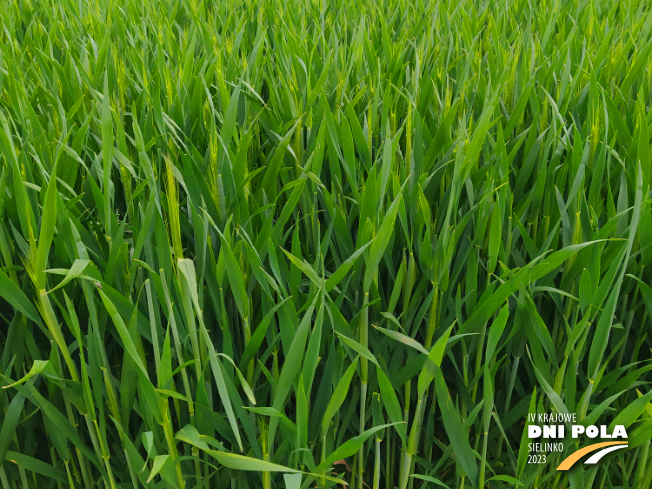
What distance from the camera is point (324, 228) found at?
842 millimetres

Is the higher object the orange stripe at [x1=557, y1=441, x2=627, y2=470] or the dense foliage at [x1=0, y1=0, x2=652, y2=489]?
the dense foliage at [x1=0, y1=0, x2=652, y2=489]

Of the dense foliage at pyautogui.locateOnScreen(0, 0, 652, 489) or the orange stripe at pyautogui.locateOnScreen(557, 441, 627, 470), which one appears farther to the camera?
the orange stripe at pyautogui.locateOnScreen(557, 441, 627, 470)

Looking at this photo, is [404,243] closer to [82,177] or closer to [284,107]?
[284,107]

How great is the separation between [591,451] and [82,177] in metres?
0.84

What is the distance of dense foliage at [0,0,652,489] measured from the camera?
1.99ft

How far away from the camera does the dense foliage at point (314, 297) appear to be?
23.9 inches

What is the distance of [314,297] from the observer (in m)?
0.59

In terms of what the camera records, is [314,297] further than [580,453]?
No
